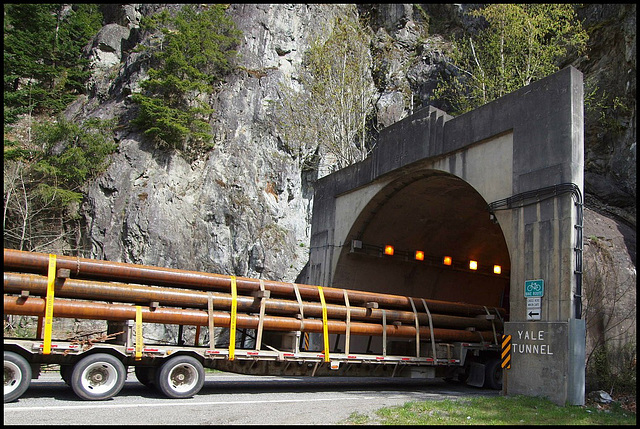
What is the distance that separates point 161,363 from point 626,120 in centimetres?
2669

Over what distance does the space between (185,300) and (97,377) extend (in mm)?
2348

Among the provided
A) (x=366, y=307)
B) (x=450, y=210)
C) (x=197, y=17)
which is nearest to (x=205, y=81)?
(x=197, y=17)

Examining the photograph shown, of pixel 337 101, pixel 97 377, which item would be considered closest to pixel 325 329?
pixel 97 377

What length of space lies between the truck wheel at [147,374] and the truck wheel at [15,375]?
2456mm

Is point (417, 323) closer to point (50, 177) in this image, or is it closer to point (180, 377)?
point (180, 377)

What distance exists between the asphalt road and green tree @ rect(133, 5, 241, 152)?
85.6 ft

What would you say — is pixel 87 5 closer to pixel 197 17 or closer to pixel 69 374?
pixel 197 17

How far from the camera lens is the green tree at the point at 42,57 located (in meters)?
43.4

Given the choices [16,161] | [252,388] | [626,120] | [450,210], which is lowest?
[252,388]

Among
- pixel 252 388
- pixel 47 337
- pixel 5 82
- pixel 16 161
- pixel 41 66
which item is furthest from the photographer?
pixel 41 66

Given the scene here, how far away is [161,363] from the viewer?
11.5 m

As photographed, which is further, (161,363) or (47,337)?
(161,363)

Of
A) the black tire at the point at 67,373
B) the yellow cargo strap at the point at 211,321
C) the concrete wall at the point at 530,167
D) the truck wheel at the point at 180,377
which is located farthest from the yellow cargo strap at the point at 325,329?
the black tire at the point at 67,373

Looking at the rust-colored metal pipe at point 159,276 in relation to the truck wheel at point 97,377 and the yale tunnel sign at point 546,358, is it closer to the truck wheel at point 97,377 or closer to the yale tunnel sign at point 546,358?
the truck wheel at point 97,377
